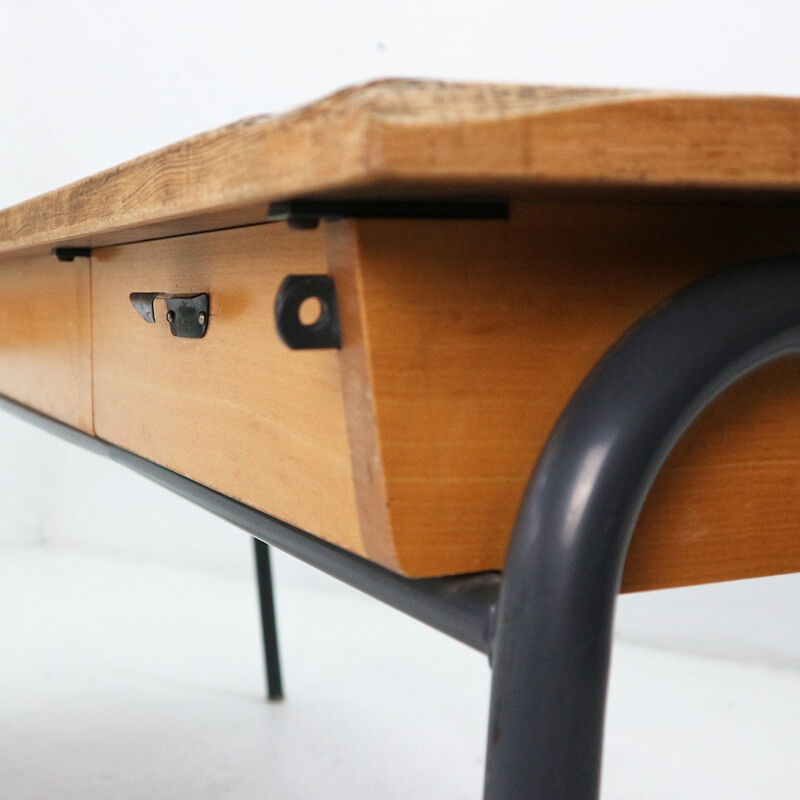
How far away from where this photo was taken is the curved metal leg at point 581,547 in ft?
0.92

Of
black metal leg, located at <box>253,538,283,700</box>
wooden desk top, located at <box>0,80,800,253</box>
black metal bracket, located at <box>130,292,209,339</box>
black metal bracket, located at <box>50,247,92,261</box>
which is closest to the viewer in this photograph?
wooden desk top, located at <box>0,80,800,253</box>

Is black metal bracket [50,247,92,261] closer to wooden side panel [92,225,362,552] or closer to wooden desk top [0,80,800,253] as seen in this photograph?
wooden side panel [92,225,362,552]

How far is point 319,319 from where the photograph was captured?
320 mm

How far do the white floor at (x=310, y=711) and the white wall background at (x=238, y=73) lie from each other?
0.73 ft

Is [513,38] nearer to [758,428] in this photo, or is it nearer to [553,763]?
[758,428]

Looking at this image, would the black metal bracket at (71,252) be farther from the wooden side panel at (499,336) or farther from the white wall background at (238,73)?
the white wall background at (238,73)

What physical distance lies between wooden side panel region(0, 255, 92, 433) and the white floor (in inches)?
18.9

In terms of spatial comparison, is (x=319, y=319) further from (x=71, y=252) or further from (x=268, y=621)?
(x=268, y=621)

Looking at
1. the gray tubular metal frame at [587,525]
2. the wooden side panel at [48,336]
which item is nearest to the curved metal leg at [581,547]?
the gray tubular metal frame at [587,525]

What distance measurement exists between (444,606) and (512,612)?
0.14 ft

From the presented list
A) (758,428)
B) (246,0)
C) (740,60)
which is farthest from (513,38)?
(758,428)

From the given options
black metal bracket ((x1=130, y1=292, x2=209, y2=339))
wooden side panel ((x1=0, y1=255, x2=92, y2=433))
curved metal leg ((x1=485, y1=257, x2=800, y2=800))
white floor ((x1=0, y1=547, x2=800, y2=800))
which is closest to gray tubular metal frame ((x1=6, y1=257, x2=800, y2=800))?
curved metal leg ((x1=485, y1=257, x2=800, y2=800))

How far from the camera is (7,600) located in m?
1.95

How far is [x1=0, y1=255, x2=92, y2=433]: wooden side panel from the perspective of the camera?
2.39 ft
